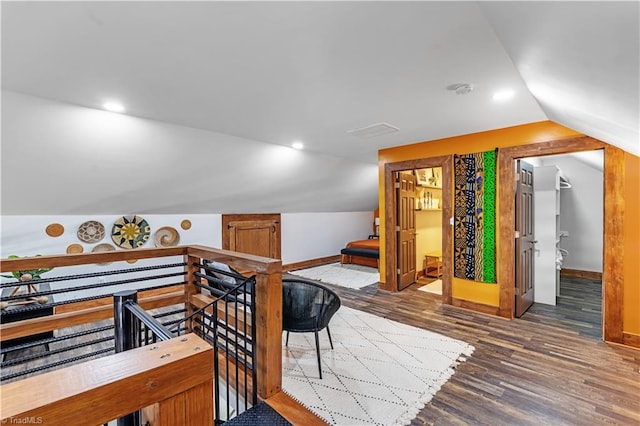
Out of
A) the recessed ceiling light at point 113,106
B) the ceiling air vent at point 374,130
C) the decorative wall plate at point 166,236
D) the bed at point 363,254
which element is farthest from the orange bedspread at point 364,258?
the recessed ceiling light at point 113,106

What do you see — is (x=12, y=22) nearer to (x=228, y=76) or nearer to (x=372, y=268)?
(x=228, y=76)

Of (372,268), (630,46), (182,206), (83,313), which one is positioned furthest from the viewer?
(372,268)

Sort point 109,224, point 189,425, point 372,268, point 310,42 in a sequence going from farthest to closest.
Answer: point 372,268 → point 109,224 → point 310,42 → point 189,425

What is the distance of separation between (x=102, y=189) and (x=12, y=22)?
2517mm

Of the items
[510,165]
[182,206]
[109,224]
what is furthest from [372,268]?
[109,224]

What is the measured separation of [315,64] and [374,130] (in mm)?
1768

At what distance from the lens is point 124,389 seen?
1.69ft

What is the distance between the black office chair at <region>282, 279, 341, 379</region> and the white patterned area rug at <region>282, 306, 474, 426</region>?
329mm

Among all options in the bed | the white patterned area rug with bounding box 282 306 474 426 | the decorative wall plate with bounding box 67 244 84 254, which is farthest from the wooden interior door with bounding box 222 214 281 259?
the white patterned area rug with bounding box 282 306 474 426

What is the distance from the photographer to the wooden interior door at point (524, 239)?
141 inches

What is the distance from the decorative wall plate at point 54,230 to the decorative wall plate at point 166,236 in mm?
1136

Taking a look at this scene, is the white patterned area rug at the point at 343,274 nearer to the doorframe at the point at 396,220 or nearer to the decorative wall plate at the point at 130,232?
the doorframe at the point at 396,220

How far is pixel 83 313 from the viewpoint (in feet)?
6.78

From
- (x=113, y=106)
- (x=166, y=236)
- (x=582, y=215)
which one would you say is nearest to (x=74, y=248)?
(x=166, y=236)
